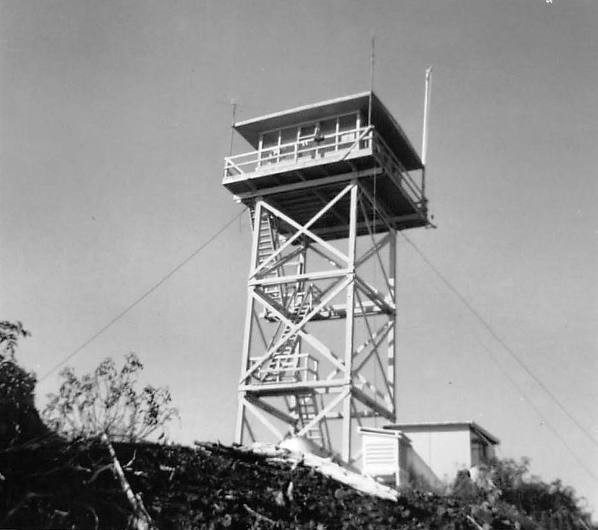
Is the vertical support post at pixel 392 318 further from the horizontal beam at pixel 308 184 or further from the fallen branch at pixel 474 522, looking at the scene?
the fallen branch at pixel 474 522

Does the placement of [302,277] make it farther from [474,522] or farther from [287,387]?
[474,522]

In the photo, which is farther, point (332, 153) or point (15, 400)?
point (332, 153)

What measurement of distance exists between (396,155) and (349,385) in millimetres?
7867

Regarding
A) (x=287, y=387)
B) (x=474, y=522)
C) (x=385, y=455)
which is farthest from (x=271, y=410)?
(x=474, y=522)

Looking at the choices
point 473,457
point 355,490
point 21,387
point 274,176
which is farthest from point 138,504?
point 274,176

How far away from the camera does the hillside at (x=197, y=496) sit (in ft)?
32.2

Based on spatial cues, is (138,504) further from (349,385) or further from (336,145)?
(336,145)

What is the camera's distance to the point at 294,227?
81.5 feet

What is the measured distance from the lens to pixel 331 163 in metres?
22.6

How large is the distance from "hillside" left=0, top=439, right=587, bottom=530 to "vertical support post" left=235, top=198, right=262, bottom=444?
7048 millimetres

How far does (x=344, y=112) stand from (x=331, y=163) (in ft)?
6.42

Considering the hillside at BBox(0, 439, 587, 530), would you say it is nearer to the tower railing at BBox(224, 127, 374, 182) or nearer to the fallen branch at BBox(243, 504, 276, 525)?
the fallen branch at BBox(243, 504, 276, 525)

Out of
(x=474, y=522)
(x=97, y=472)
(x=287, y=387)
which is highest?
(x=287, y=387)

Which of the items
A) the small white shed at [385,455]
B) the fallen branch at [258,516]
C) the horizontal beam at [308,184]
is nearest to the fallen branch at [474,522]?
the fallen branch at [258,516]
